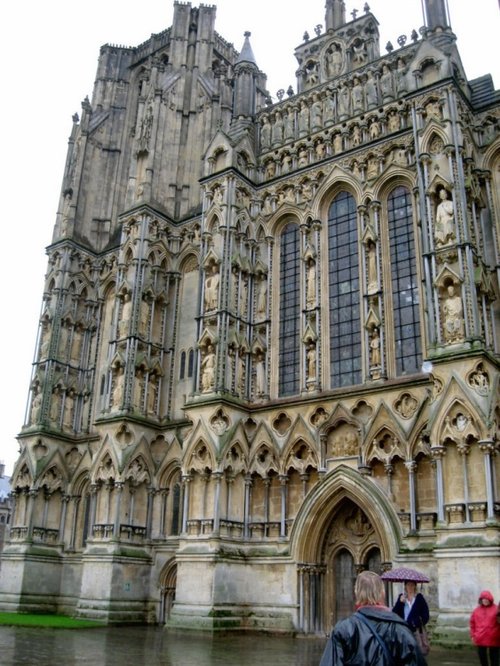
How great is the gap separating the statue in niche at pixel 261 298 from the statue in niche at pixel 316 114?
668 centimetres

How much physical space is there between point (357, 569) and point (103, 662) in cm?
1022

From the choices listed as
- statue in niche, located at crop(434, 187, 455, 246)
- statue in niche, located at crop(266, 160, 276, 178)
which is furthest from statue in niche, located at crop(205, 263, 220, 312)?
statue in niche, located at crop(434, 187, 455, 246)

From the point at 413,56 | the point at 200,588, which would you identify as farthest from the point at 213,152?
the point at 200,588

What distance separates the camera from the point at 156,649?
15906 mm

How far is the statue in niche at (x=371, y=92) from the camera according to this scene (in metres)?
25.8

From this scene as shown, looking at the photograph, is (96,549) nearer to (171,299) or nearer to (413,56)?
(171,299)

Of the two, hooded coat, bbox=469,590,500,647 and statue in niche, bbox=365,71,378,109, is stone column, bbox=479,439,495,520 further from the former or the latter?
statue in niche, bbox=365,71,378,109

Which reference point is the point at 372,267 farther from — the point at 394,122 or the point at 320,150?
the point at 320,150

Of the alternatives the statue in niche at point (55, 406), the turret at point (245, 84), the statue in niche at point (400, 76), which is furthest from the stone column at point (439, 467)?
the statue in niche at point (55, 406)

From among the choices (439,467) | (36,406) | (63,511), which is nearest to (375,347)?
(439,467)

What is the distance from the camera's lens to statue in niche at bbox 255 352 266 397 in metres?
24.9

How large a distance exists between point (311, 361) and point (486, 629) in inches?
564

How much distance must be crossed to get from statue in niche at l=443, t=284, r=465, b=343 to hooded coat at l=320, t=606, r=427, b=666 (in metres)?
15.3

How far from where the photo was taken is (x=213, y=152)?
92.6 ft
